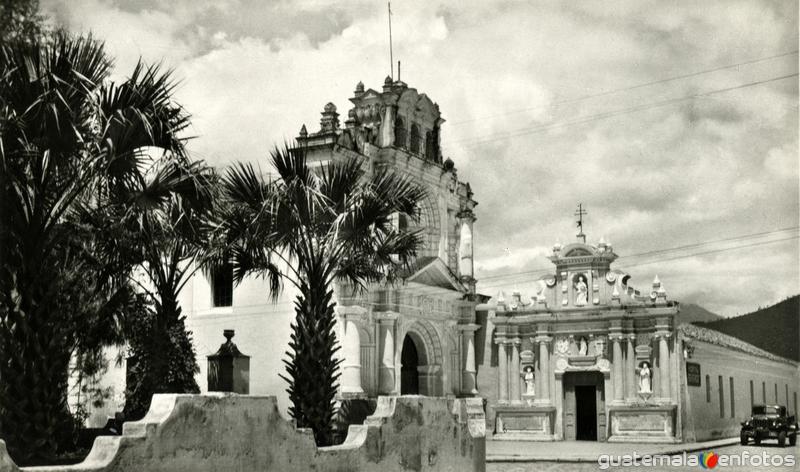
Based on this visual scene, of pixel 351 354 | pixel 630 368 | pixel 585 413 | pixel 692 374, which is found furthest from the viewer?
pixel 585 413

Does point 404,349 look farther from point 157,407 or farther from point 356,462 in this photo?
point 157,407

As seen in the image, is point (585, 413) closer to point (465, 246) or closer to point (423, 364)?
point (423, 364)

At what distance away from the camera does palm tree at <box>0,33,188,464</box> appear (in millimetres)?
11227

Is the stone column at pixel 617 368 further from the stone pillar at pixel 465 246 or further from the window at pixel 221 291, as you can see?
the window at pixel 221 291

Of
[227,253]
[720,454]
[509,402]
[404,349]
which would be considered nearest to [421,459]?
[227,253]

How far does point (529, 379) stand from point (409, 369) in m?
Answer: 4.46

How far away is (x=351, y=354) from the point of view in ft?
95.3

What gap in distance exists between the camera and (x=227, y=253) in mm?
18734

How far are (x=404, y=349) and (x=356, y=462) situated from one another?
19.0 metres

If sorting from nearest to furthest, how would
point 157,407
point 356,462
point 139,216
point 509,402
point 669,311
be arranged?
1. point 157,407
2. point 356,462
3. point 139,216
4. point 669,311
5. point 509,402

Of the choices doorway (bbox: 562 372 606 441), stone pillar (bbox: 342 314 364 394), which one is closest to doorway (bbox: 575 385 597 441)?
doorway (bbox: 562 372 606 441)

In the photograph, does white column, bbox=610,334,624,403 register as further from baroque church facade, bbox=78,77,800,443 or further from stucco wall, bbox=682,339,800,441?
stucco wall, bbox=682,339,800,441

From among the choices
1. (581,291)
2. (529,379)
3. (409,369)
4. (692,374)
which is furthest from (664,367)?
(409,369)

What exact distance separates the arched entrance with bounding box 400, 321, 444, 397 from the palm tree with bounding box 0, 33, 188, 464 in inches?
856
